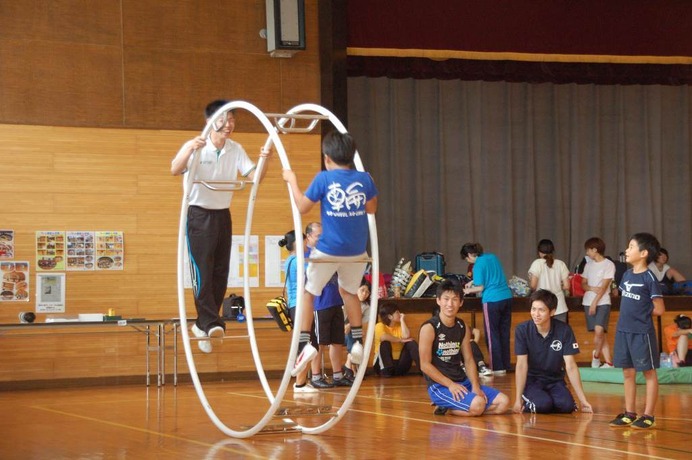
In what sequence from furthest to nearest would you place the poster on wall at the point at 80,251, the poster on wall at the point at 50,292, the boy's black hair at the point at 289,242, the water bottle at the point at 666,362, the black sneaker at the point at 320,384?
the water bottle at the point at 666,362
the poster on wall at the point at 80,251
the poster on wall at the point at 50,292
the black sneaker at the point at 320,384
the boy's black hair at the point at 289,242

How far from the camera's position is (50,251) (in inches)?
435

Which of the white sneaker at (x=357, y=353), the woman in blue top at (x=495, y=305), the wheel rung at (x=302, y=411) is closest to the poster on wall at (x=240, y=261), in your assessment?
the woman in blue top at (x=495, y=305)

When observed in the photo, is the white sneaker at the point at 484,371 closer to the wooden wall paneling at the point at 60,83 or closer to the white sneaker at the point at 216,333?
the wooden wall paneling at the point at 60,83

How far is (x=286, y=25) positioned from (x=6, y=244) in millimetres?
4038

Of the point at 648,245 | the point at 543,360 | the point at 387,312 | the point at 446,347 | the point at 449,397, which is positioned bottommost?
the point at 449,397

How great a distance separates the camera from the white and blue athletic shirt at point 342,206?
569 centimetres

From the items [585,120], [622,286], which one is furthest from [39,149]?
[585,120]

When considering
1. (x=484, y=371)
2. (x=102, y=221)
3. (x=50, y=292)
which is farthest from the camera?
(x=484, y=371)

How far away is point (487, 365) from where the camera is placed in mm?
12672

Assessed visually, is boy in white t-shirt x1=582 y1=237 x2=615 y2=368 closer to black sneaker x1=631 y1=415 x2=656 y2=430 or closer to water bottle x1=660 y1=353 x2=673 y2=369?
water bottle x1=660 y1=353 x2=673 y2=369

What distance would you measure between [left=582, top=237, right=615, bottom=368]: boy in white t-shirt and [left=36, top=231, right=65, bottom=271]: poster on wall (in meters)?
6.20

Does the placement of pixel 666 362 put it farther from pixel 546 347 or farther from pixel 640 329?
pixel 640 329

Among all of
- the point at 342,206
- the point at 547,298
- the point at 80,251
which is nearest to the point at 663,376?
the point at 547,298

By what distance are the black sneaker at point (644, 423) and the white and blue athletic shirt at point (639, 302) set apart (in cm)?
56
